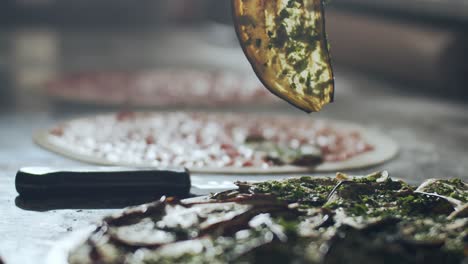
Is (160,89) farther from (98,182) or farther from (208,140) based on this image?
(98,182)

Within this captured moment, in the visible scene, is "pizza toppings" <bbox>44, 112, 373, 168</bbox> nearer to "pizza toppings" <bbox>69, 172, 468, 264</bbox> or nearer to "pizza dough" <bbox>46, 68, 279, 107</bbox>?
"pizza dough" <bbox>46, 68, 279, 107</bbox>

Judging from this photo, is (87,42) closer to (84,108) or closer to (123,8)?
(123,8)

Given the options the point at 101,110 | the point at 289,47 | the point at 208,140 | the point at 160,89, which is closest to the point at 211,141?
the point at 208,140

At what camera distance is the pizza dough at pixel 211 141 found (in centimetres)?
364

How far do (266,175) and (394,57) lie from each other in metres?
3.74

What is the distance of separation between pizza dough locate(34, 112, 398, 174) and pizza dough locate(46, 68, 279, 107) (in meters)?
0.53

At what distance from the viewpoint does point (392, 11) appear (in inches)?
284

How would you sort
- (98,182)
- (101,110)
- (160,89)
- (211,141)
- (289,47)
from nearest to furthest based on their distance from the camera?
(289,47) < (98,182) < (211,141) < (101,110) < (160,89)

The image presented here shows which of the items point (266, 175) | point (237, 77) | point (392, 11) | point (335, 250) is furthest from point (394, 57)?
point (335, 250)

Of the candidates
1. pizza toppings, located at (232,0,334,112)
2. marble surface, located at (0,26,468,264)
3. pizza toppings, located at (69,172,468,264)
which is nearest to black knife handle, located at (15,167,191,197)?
marble surface, located at (0,26,468,264)

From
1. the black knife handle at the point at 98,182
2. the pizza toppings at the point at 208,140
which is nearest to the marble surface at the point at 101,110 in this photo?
the black knife handle at the point at 98,182

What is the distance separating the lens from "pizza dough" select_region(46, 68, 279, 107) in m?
5.32

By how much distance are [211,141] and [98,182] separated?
120 centimetres

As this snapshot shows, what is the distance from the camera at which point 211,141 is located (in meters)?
4.07
